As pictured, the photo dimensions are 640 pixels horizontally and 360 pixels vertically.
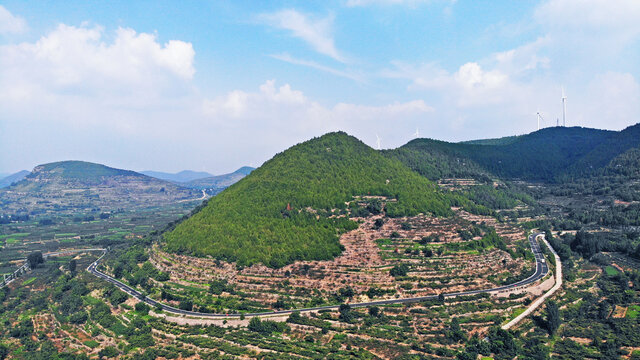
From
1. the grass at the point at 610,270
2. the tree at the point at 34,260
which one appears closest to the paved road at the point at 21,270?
the tree at the point at 34,260

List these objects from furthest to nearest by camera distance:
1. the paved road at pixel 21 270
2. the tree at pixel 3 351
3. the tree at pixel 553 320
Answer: the paved road at pixel 21 270, the tree at pixel 3 351, the tree at pixel 553 320

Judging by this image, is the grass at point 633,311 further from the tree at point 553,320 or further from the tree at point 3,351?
the tree at point 3,351

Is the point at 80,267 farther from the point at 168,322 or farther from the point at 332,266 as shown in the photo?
the point at 332,266

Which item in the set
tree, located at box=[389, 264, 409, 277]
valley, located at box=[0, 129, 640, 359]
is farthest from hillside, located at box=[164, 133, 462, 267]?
tree, located at box=[389, 264, 409, 277]

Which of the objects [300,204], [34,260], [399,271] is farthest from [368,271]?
[34,260]

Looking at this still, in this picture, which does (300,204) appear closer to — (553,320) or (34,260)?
(553,320)

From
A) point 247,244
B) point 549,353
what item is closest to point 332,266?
point 247,244

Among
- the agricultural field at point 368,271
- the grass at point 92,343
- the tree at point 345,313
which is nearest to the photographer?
the grass at point 92,343

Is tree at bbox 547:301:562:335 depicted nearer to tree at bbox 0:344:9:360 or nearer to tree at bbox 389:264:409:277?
tree at bbox 389:264:409:277
